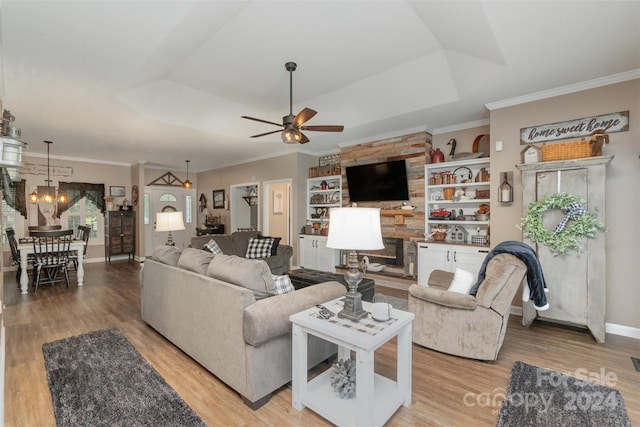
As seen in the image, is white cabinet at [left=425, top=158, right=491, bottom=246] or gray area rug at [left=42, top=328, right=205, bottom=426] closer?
gray area rug at [left=42, top=328, right=205, bottom=426]

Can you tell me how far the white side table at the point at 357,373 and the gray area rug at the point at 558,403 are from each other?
0.70 meters

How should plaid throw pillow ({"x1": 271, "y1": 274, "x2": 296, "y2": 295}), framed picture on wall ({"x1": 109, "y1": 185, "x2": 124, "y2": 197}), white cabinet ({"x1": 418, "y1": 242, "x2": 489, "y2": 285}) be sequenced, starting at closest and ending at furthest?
1. plaid throw pillow ({"x1": 271, "y1": 274, "x2": 296, "y2": 295})
2. white cabinet ({"x1": 418, "y1": 242, "x2": 489, "y2": 285})
3. framed picture on wall ({"x1": 109, "y1": 185, "x2": 124, "y2": 197})

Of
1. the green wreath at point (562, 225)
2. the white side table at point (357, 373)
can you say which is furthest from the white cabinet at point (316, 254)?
the white side table at point (357, 373)

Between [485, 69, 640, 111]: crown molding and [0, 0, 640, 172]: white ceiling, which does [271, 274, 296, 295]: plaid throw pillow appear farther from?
[485, 69, 640, 111]: crown molding

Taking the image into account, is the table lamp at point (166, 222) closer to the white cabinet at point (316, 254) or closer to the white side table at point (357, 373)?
the white cabinet at point (316, 254)

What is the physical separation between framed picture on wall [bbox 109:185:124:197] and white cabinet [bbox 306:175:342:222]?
214 inches

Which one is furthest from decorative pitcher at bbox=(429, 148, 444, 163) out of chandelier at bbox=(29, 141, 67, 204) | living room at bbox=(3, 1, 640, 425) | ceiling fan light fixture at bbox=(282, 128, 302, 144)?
chandelier at bbox=(29, 141, 67, 204)

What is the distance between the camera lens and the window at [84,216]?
7.46 meters

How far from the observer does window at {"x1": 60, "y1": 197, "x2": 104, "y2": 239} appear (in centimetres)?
746

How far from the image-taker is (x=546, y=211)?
331 centimetres

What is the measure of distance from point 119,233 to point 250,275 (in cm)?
728

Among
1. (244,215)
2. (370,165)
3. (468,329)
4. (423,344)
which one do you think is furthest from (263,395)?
(244,215)

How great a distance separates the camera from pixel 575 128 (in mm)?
3436

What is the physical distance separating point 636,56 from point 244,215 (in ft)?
26.3
